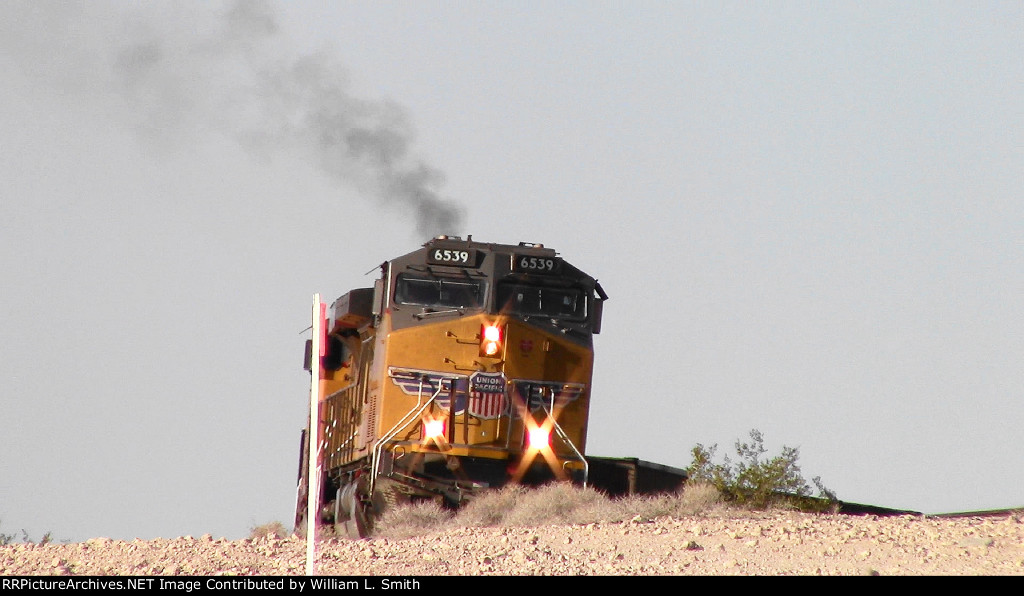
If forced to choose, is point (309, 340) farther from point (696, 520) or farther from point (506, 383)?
point (696, 520)

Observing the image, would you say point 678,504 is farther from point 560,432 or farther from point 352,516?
point 352,516

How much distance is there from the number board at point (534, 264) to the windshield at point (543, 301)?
24 centimetres

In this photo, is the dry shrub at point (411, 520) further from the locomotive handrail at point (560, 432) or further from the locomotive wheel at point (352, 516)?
the locomotive handrail at point (560, 432)

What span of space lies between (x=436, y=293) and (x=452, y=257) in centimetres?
53

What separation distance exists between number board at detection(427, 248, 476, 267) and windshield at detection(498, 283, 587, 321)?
0.54 m

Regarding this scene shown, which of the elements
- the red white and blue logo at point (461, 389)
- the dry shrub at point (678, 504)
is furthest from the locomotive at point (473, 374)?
the dry shrub at point (678, 504)

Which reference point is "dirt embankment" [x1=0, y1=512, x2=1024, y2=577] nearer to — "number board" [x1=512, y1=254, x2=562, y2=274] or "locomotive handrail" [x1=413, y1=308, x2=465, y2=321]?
"locomotive handrail" [x1=413, y1=308, x2=465, y2=321]

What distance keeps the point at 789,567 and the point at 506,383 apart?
7592 mm

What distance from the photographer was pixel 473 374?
62.1 feet

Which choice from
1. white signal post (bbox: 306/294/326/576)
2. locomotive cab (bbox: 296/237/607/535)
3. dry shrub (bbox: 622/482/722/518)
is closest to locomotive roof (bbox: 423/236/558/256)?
locomotive cab (bbox: 296/237/607/535)

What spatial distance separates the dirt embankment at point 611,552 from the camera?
460 inches

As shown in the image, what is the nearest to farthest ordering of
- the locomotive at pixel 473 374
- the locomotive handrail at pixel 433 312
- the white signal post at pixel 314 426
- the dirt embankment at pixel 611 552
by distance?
the white signal post at pixel 314 426, the dirt embankment at pixel 611 552, the locomotive at pixel 473 374, the locomotive handrail at pixel 433 312

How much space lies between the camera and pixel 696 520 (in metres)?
15.4
